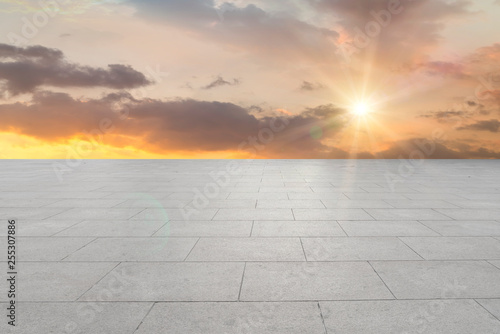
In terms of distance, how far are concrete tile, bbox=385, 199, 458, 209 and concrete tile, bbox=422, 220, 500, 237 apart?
1598mm

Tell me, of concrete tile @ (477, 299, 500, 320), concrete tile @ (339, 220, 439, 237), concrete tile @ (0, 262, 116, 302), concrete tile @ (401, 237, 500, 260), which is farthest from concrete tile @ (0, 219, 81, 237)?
concrete tile @ (477, 299, 500, 320)

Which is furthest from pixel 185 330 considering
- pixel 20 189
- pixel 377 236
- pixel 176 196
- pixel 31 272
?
pixel 20 189

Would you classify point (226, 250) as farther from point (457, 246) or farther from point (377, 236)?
point (457, 246)

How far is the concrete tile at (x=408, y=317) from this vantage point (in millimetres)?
3586

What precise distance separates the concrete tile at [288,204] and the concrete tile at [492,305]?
548 centimetres

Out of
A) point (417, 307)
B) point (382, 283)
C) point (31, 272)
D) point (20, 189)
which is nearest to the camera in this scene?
point (417, 307)

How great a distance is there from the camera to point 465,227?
7621mm

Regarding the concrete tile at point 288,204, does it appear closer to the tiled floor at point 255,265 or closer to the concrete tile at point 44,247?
the tiled floor at point 255,265

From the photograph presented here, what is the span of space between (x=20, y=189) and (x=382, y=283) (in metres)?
13.3

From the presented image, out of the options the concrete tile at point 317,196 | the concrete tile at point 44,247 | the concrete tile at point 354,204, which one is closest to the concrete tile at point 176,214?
the concrete tile at point 44,247

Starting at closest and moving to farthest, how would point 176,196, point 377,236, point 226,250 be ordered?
point 226,250, point 377,236, point 176,196

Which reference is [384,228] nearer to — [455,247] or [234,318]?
[455,247]

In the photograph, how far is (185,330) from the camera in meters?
3.54

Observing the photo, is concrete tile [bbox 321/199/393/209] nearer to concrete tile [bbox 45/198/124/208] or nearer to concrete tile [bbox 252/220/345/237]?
concrete tile [bbox 252/220/345/237]
